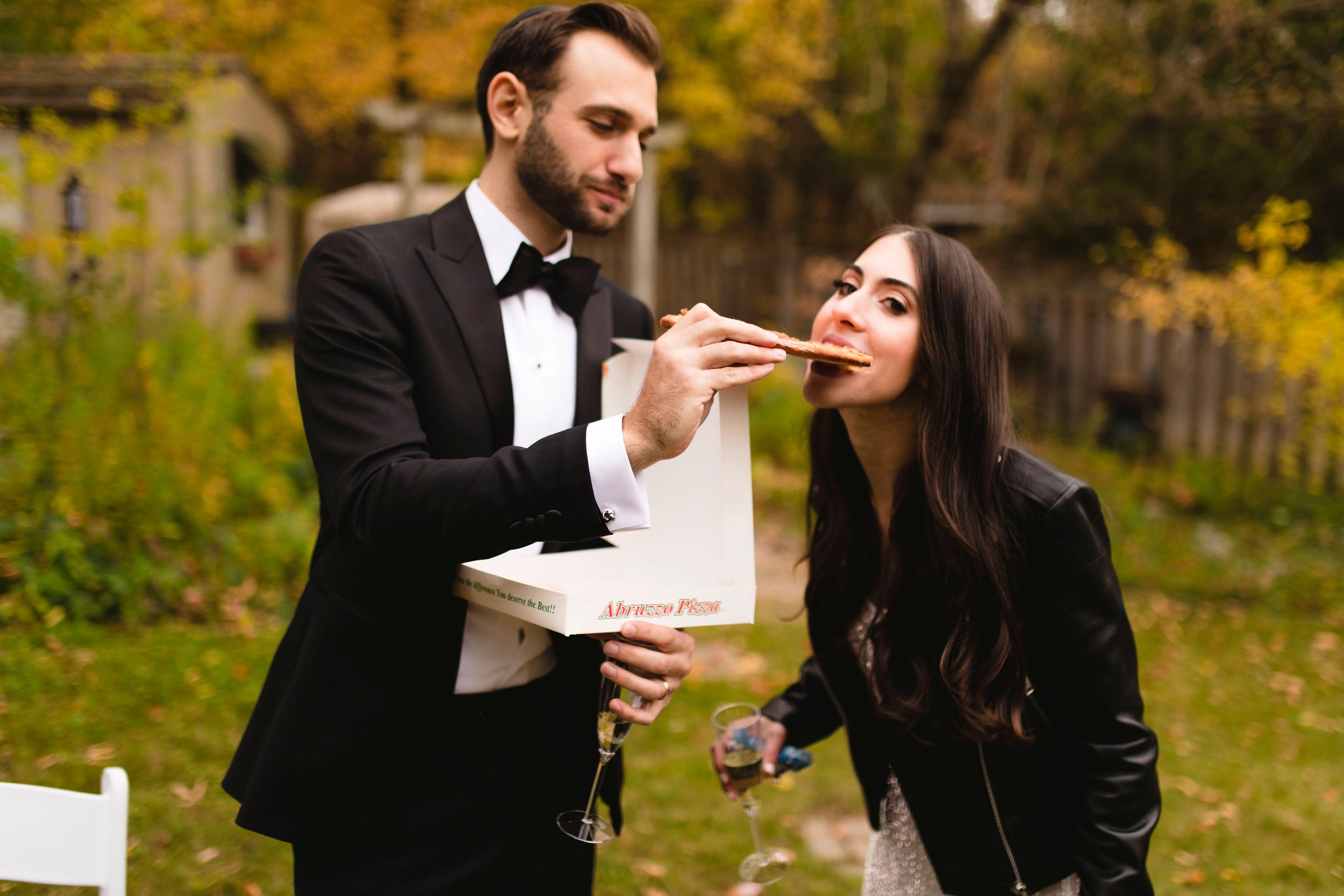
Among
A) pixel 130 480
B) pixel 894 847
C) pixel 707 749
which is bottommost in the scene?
pixel 707 749

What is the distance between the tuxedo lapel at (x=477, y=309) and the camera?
183cm

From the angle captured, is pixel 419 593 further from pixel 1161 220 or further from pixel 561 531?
pixel 1161 220

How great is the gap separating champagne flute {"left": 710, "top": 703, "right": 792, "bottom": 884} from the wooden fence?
22.8 feet

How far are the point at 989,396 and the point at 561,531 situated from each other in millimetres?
1063

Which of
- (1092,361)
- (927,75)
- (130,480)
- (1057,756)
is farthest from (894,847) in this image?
(927,75)

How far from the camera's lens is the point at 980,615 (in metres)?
2.02

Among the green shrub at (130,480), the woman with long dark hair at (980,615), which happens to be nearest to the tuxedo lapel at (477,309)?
the woman with long dark hair at (980,615)

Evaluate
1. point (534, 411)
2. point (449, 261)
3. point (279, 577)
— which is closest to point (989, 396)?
point (534, 411)

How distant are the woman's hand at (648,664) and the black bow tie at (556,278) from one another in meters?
0.78

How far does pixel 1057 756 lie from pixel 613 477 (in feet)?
4.28

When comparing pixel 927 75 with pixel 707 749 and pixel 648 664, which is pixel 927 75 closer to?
pixel 707 749

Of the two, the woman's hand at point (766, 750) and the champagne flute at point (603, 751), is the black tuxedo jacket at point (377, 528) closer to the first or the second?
the champagne flute at point (603, 751)

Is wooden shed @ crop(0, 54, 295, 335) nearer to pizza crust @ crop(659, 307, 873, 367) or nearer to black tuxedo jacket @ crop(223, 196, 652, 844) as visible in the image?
black tuxedo jacket @ crop(223, 196, 652, 844)

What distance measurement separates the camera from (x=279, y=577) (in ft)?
18.0
